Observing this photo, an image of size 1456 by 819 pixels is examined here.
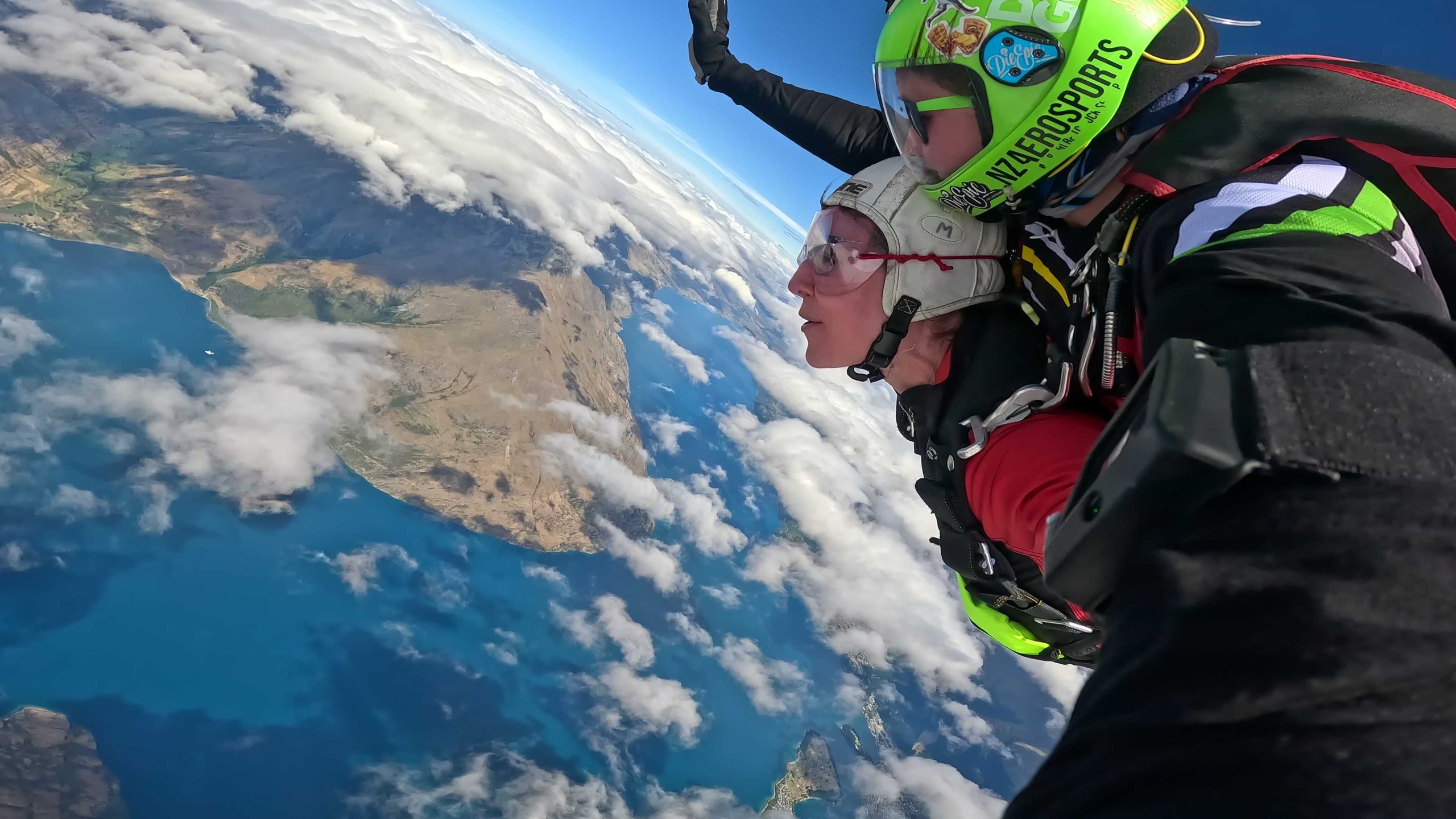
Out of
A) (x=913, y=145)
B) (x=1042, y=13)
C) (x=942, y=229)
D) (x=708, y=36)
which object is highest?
(x=1042, y=13)

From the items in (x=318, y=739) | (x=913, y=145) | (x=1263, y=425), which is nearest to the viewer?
(x=1263, y=425)

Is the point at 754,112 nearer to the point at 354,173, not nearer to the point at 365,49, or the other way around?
the point at 354,173

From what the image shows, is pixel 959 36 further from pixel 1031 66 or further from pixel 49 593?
pixel 49 593

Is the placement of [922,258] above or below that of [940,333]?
above

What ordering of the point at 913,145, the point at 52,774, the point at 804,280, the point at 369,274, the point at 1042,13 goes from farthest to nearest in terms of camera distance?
the point at 369,274 → the point at 52,774 → the point at 804,280 → the point at 913,145 → the point at 1042,13

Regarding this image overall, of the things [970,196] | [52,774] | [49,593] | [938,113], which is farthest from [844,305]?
[49,593]

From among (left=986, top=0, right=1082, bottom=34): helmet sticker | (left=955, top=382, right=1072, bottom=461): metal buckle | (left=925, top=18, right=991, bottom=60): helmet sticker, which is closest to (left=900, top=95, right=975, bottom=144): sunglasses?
(left=925, top=18, right=991, bottom=60): helmet sticker

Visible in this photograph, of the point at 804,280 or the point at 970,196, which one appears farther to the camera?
the point at 804,280

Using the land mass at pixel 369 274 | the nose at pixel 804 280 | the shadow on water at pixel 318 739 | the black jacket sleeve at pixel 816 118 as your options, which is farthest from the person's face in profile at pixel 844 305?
the land mass at pixel 369 274
